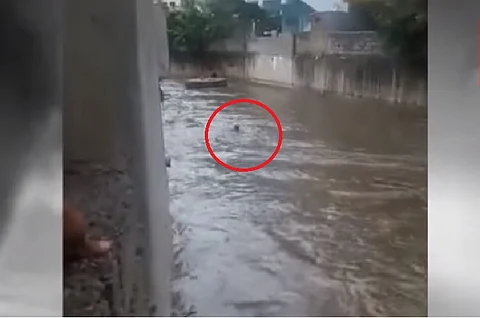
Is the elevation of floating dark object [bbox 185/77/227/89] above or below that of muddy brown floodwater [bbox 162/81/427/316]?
above

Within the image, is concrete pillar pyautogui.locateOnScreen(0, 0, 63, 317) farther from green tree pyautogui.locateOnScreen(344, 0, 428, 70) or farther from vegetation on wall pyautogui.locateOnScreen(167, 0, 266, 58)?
green tree pyautogui.locateOnScreen(344, 0, 428, 70)

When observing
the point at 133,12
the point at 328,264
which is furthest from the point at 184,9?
the point at 328,264

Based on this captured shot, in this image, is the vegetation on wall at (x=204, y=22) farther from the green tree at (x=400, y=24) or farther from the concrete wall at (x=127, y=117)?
the green tree at (x=400, y=24)

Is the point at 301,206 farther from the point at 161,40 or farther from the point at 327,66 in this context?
the point at 161,40

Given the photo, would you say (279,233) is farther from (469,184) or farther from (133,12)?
(133,12)

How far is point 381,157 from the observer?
0.98 metres

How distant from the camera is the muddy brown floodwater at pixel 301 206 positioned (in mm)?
977

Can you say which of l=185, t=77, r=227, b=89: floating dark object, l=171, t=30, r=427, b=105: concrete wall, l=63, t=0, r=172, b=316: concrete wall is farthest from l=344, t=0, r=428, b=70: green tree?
l=63, t=0, r=172, b=316: concrete wall

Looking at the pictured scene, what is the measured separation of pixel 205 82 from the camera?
983mm

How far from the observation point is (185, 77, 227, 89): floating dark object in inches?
38.5

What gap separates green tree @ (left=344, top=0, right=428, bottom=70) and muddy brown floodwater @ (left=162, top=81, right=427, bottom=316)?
0.10 meters

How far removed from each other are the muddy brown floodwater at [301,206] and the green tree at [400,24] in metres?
0.10

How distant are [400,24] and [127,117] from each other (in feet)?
1.76

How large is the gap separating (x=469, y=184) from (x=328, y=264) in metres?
0.30
